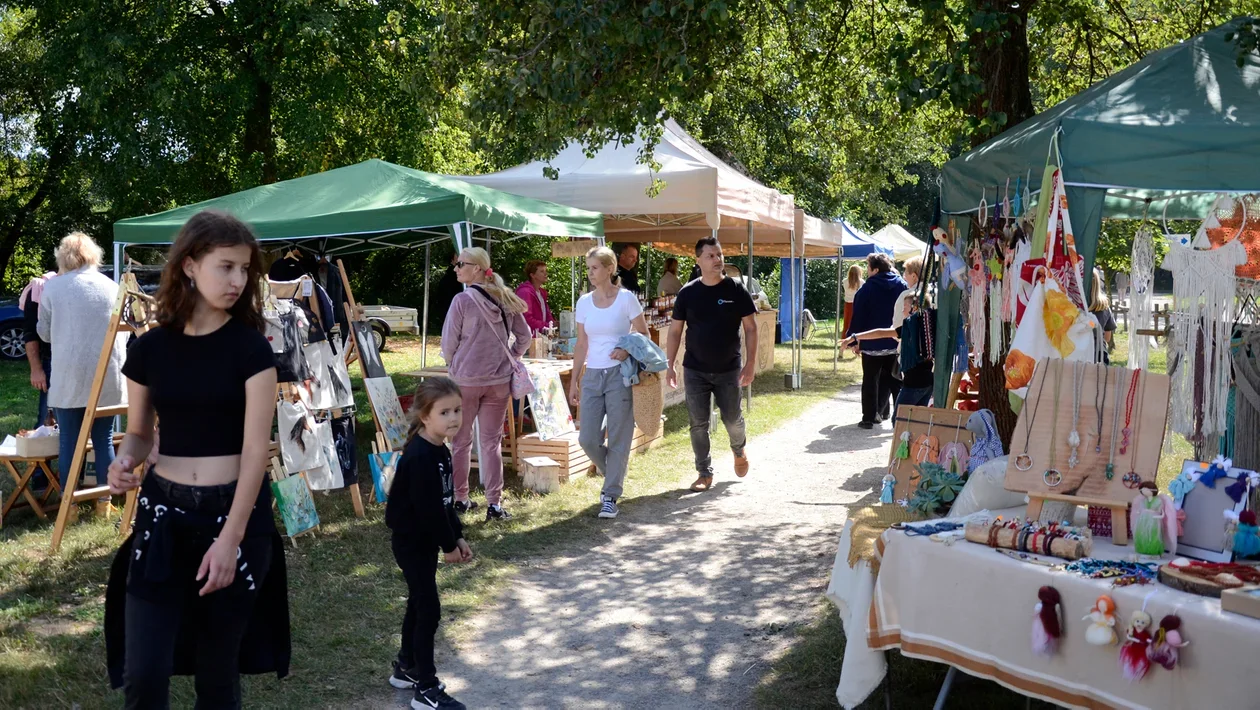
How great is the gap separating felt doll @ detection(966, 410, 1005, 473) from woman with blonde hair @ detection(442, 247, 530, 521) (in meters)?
2.97

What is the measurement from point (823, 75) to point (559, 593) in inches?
257

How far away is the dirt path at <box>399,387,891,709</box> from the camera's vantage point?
165 inches

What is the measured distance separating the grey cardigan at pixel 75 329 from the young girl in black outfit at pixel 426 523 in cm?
355

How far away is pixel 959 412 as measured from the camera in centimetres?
546

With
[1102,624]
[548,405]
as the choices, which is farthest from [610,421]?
[1102,624]

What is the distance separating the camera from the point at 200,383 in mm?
2596

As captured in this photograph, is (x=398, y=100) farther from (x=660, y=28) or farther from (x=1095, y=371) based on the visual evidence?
(x=1095, y=371)

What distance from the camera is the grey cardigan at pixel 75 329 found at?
252 inches

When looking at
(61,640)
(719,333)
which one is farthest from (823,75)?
(61,640)

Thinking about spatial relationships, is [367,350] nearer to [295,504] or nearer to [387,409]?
[387,409]

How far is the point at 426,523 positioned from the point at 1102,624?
223cm

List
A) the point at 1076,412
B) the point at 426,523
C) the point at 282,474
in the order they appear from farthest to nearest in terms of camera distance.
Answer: the point at 282,474 → the point at 426,523 → the point at 1076,412

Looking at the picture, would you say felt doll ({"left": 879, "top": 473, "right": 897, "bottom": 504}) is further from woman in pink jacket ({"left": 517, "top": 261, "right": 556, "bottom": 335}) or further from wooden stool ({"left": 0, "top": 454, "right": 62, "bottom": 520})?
wooden stool ({"left": 0, "top": 454, "right": 62, "bottom": 520})

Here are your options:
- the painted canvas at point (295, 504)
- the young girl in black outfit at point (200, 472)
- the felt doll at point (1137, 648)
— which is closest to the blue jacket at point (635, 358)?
the painted canvas at point (295, 504)
